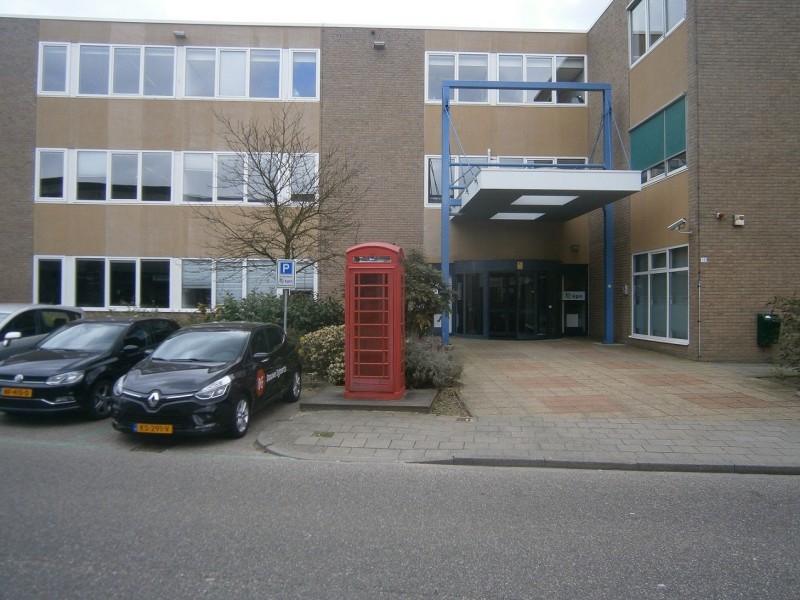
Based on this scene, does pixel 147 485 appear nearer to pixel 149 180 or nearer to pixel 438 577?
pixel 438 577

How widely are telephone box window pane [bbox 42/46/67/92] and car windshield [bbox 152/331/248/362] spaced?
15028 millimetres

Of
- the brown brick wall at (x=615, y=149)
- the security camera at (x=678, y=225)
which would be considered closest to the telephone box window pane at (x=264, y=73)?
the brown brick wall at (x=615, y=149)

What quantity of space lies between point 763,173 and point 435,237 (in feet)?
31.4

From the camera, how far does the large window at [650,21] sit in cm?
1470

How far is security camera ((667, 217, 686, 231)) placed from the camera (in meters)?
13.8

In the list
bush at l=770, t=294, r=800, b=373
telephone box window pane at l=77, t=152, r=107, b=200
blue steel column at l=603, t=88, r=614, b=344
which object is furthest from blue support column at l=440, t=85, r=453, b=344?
telephone box window pane at l=77, t=152, r=107, b=200

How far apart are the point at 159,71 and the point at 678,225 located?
16679mm

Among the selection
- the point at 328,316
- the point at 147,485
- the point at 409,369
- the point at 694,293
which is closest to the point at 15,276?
the point at 328,316

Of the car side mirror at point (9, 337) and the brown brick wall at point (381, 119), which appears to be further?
the brown brick wall at point (381, 119)

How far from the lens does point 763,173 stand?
44.4ft

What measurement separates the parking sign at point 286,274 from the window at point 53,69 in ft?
43.5

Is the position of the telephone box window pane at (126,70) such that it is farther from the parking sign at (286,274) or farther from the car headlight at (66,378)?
the car headlight at (66,378)

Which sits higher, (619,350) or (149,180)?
(149,180)

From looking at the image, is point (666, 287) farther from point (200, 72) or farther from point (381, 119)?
point (200, 72)
